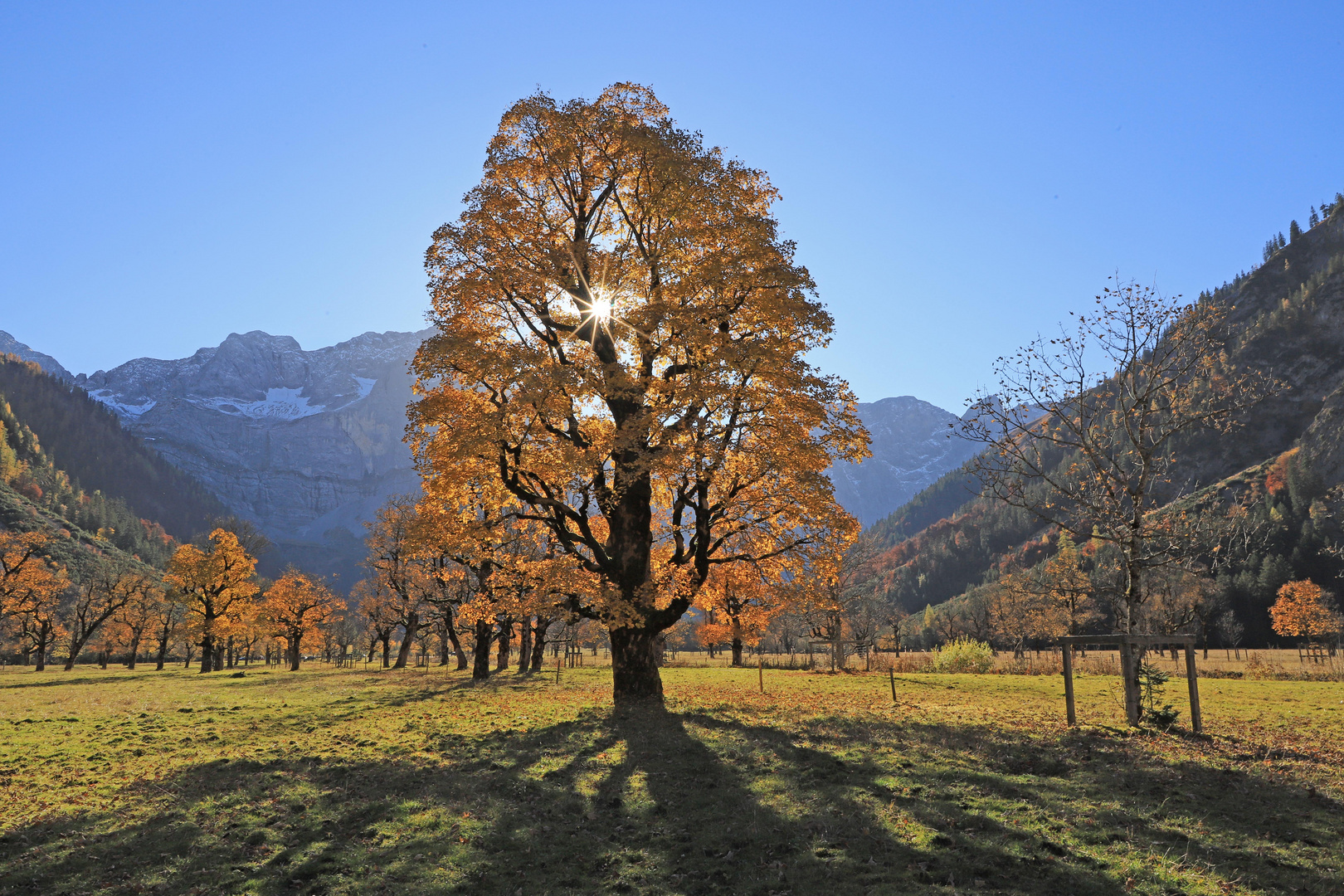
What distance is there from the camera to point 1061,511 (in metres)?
18.2

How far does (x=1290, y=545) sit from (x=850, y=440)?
491 feet

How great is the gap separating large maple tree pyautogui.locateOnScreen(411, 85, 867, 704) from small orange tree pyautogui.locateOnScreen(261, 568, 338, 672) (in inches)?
2101

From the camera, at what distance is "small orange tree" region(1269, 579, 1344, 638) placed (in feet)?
239

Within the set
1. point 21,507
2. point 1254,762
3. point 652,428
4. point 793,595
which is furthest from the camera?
point 21,507

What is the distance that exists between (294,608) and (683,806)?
2658 inches

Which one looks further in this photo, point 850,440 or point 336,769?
point 850,440

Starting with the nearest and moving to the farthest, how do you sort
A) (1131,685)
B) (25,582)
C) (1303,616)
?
1. (1131,685)
2. (25,582)
3. (1303,616)

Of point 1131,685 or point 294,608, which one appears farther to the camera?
point 294,608

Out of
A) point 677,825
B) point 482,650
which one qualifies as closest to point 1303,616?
point 482,650

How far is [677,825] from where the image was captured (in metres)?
10.2

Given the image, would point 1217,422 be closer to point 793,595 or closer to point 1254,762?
point 1254,762

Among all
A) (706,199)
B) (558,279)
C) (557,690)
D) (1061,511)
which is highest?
(706,199)

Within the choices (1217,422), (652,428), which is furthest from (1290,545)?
(652,428)

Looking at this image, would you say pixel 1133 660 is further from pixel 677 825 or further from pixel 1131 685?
pixel 677 825
